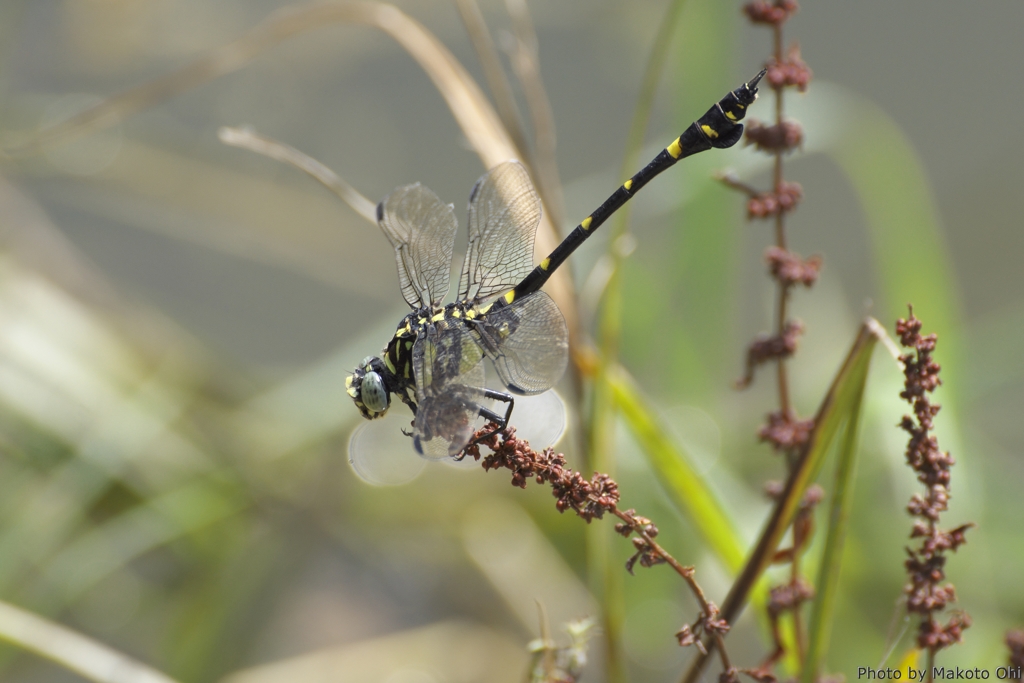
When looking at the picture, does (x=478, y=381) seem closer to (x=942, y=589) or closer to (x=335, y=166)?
(x=942, y=589)

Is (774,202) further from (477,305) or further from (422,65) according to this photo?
(422,65)

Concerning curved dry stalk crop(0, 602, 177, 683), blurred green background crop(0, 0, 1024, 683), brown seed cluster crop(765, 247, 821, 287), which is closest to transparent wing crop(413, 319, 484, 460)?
brown seed cluster crop(765, 247, 821, 287)

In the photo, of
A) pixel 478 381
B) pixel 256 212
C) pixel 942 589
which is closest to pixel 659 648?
pixel 478 381

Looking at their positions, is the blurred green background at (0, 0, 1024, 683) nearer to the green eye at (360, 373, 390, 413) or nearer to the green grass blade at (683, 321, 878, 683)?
the green grass blade at (683, 321, 878, 683)

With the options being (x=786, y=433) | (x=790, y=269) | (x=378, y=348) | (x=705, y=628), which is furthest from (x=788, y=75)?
(x=378, y=348)

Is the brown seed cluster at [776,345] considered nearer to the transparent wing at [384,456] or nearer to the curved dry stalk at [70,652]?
the curved dry stalk at [70,652]

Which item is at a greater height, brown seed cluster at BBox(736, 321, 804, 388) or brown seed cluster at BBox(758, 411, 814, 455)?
brown seed cluster at BBox(736, 321, 804, 388)
